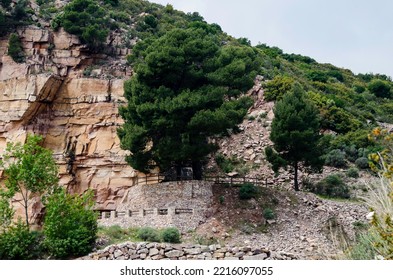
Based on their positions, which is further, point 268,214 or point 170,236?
point 268,214

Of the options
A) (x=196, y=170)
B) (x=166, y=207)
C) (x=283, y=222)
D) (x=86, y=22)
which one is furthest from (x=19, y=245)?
(x=86, y=22)

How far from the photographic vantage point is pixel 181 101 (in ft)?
85.3

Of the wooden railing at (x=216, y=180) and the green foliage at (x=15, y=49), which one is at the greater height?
the green foliage at (x=15, y=49)

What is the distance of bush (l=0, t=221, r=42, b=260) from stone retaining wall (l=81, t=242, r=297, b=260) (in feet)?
7.71

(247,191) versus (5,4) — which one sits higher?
(5,4)

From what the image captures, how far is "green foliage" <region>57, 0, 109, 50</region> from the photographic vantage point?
38.5m

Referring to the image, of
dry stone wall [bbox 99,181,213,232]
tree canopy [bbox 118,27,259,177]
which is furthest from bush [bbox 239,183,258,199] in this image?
tree canopy [bbox 118,27,259,177]

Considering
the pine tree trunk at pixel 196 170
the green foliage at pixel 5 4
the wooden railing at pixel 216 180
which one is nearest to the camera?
the pine tree trunk at pixel 196 170

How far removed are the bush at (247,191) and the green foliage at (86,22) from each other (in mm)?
17459

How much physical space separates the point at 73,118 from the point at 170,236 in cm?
1610

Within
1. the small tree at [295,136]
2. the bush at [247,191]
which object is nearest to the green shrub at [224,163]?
the small tree at [295,136]

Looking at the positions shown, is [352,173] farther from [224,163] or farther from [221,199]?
[221,199]

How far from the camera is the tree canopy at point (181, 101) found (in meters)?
26.2

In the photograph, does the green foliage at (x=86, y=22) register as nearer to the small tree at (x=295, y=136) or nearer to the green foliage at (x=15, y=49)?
the green foliage at (x=15, y=49)
